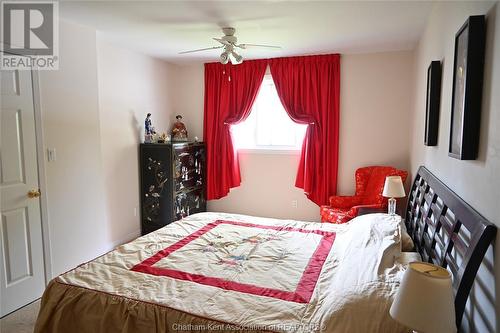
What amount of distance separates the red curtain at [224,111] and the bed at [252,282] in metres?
2.38

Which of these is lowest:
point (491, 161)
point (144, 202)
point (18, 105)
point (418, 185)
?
point (144, 202)

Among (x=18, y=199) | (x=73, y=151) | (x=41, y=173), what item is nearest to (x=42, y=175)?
(x=41, y=173)

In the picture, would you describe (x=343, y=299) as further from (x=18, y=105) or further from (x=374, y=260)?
(x=18, y=105)

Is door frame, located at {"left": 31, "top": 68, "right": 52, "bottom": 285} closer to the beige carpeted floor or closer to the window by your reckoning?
the beige carpeted floor

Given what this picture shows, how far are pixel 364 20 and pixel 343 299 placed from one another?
2.58 m

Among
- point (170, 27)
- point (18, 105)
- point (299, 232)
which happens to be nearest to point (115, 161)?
point (18, 105)

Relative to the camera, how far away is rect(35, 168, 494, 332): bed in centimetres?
143

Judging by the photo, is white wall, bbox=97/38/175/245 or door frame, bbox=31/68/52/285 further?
white wall, bbox=97/38/175/245

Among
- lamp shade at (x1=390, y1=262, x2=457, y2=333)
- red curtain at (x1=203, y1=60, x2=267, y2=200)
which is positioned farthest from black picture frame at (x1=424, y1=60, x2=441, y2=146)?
red curtain at (x1=203, y1=60, x2=267, y2=200)

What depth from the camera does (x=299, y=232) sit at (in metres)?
2.65

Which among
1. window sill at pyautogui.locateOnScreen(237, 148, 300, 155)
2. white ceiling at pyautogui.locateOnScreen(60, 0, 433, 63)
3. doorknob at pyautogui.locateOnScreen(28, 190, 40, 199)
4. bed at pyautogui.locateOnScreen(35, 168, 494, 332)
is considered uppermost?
white ceiling at pyautogui.locateOnScreen(60, 0, 433, 63)

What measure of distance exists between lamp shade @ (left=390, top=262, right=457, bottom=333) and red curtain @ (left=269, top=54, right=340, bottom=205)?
3.46 m

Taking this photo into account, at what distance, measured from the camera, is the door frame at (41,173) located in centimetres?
275

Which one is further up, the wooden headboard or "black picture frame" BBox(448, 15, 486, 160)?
"black picture frame" BBox(448, 15, 486, 160)
